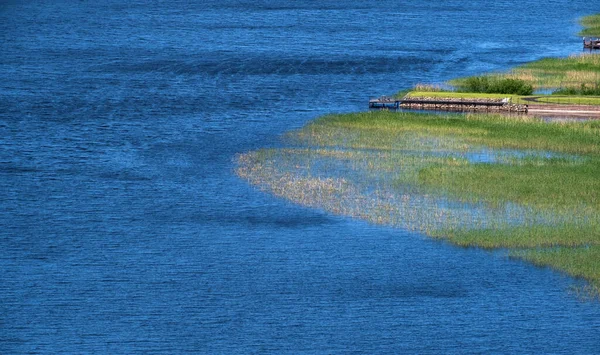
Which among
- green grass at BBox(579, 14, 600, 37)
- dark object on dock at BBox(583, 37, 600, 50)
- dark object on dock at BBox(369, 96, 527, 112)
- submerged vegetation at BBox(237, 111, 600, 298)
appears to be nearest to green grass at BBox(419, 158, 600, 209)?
submerged vegetation at BBox(237, 111, 600, 298)

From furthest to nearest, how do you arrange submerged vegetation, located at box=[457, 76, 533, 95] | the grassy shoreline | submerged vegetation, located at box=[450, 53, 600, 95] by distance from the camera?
1. submerged vegetation, located at box=[450, 53, 600, 95]
2. submerged vegetation, located at box=[457, 76, 533, 95]
3. the grassy shoreline

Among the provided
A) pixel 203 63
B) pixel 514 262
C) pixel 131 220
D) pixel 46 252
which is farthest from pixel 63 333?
pixel 203 63

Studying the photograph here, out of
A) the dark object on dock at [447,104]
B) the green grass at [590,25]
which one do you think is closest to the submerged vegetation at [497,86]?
the dark object on dock at [447,104]

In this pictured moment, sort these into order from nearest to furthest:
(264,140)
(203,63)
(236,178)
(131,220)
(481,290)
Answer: (481,290)
(131,220)
(236,178)
(264,140)
(203,63)

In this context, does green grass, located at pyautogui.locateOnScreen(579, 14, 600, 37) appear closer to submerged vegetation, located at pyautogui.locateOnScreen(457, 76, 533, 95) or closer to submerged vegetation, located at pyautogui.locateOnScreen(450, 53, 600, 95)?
submerged vegetation, located at pyautogui.locateOnScreen(450, 53, 600, 95)

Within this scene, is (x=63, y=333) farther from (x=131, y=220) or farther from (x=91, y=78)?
(x=91, y=78)

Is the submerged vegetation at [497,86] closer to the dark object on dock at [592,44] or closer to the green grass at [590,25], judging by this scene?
the dark object on dock at [592,44]
